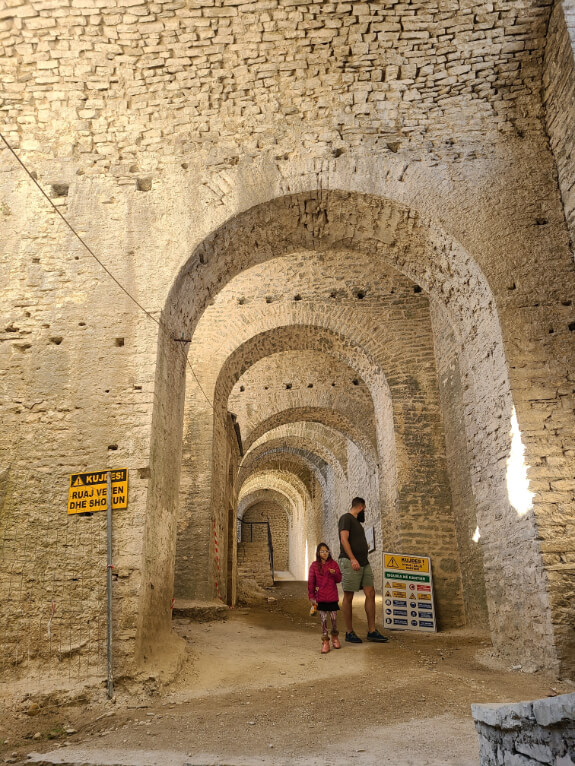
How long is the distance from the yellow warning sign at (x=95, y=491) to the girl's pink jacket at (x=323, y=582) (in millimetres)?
2314

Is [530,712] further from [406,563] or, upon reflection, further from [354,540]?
[406,563]

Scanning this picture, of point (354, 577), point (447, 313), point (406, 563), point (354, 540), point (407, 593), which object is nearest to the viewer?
point (354, 577)

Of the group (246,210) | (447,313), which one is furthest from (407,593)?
(246,210)

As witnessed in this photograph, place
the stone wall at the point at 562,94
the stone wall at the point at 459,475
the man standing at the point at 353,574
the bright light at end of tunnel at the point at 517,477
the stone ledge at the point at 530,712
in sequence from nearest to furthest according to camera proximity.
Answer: the stone ledge at the point at 530,712, the bright light at end of tunnel at the point at 517,477, the stone wall at the point at 562,94, the man standing at the point at 353,574, the stone wall at the point at 459,475

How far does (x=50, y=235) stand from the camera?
555 centimetres

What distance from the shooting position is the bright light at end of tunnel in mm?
4693

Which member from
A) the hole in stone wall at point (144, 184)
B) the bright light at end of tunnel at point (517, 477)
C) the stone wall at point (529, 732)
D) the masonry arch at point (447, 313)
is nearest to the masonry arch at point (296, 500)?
the masonry arch at point (447, 313)

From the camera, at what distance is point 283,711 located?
3.63 meters

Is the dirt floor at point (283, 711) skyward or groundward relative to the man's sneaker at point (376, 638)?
skyward

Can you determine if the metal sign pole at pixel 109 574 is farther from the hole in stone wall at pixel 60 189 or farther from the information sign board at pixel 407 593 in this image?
the information sign board at pixel 407 593

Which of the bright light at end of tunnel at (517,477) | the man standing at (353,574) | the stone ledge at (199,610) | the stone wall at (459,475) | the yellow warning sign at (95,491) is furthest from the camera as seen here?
the stone wall at (459,475)

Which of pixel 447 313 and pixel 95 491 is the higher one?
pixel 447 313

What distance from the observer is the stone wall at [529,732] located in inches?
64.9

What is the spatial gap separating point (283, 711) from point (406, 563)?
4.48m
